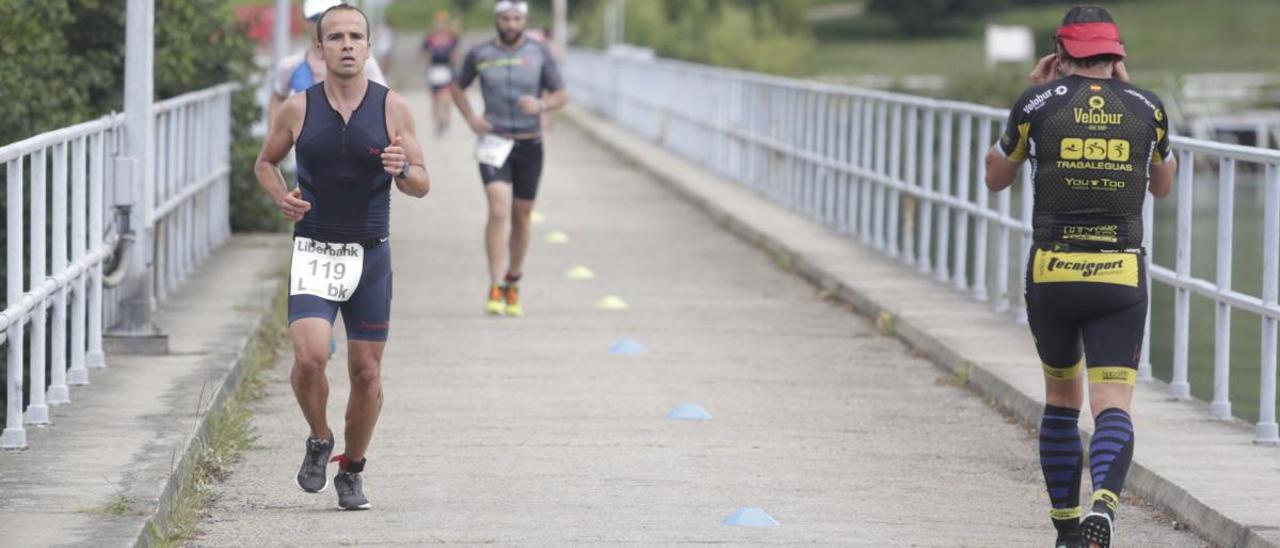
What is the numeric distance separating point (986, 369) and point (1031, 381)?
0.49 m

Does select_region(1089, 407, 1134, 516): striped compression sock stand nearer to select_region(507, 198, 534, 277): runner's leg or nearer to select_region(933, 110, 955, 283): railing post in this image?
select_region(507, 198, 534, 277): runner's leg

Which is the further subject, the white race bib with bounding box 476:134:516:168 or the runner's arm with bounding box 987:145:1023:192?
the white race bib with bounding box 476:134:516:168

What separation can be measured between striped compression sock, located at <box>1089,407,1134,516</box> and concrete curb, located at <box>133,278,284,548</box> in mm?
2952

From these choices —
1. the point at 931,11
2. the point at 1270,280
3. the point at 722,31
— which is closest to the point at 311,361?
the point at 1270,280

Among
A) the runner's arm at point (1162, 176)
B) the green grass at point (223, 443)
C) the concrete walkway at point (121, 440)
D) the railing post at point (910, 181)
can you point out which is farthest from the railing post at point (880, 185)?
the runner's arm at point (1162, 176)

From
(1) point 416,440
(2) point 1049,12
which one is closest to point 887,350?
(1) point 416,440

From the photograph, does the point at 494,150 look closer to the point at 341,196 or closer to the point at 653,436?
the point at 653,436

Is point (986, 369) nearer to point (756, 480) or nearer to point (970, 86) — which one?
point (756, 480)

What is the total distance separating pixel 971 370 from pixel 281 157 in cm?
494

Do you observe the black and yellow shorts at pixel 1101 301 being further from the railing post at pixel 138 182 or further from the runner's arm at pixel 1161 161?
the railing post at pixel 138 182

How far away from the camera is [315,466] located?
889cm

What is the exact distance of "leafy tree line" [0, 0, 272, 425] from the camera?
13.6 m

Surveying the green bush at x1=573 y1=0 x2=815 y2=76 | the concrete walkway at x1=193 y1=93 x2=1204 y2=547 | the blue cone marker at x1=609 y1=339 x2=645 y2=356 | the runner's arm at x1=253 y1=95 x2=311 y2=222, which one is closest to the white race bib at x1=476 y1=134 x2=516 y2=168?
the concrete walkway at x1=193 y1=93 x2=1204 y2=547

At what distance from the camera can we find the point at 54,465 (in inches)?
354
